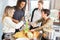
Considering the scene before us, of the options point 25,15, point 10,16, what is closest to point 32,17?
point 25,15

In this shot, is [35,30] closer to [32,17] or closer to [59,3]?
[32,17]

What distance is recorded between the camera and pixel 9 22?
4.08 feet

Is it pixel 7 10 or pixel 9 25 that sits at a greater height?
pixel 7 10

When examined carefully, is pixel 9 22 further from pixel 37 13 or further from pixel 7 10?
pixel 37 13

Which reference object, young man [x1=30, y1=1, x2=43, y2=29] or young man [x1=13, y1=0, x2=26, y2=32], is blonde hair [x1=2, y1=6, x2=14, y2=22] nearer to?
young man [x1=13, y1=0, x2=26, y2=32]

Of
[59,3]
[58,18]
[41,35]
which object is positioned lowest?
[41,35]

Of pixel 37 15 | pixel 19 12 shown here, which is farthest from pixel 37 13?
pixel 19 12

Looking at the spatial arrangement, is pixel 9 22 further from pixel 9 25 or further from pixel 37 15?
pixel 37 15

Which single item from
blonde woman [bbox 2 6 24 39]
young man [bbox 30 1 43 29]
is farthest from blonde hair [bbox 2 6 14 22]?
young man [bbox 30 1 43 29]

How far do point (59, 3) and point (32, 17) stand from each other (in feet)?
0.69

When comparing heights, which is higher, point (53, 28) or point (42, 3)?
point (42, 3)

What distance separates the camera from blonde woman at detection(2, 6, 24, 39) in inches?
48.9

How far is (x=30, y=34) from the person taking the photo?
124 centimetres

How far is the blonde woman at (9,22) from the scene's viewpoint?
1.24m
